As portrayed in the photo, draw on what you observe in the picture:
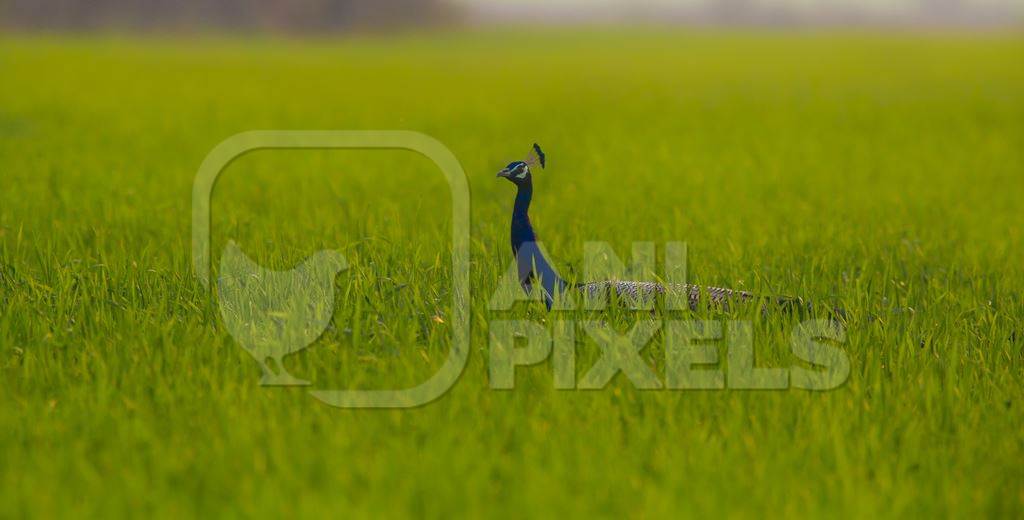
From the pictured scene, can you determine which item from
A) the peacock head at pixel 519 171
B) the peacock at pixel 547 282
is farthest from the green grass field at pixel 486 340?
the peacock head at pixel 519 171

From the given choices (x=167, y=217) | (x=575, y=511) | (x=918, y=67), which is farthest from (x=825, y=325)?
(x=918, y=67)

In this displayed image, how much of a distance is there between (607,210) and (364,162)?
3167 mm

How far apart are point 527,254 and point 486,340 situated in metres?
0.60

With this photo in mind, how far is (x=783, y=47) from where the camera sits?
46.5 metres

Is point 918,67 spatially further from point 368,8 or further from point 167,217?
point 368,8

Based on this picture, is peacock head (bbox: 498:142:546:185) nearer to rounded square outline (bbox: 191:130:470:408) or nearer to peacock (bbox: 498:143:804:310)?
peacock (bbox: 498:143:804:310)

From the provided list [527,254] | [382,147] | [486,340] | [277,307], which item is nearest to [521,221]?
[527,254]

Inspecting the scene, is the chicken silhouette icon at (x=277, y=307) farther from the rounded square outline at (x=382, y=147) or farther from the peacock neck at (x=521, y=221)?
the peacock neck at (x=521, y=221)

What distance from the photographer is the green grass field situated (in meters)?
2.97

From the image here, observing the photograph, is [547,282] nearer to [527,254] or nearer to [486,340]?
[527,254]

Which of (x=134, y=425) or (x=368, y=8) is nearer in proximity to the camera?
(x=134, y=425)

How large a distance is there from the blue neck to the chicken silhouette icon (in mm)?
811

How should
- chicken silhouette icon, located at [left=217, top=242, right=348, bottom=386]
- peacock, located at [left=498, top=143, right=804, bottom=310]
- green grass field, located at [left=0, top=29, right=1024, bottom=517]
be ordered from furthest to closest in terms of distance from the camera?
peacock, located at [left=498, top=143, right=804, bottom=310] → chicken silhouette icon, located at [left=217, top=242, right=348, bottom=386] → green grass field, located at [left=0, top=29, right=1024, bottom=517]

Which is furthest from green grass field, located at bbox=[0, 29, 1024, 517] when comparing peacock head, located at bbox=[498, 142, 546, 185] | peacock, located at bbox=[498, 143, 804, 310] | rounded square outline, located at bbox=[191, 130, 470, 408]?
peacock head, located at bbox=[498, 142, 546, 185]
